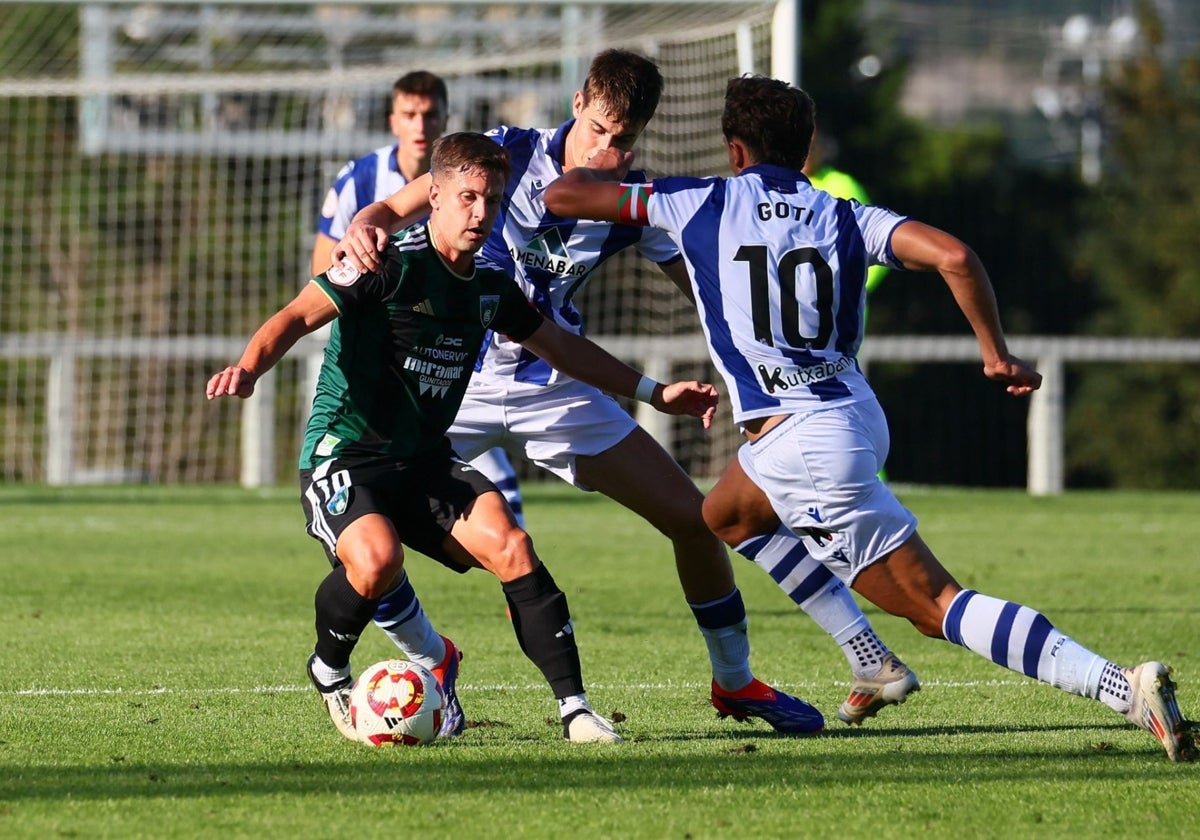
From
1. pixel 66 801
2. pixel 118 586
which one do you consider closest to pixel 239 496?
pixel 118 586

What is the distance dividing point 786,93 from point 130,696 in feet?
8.59

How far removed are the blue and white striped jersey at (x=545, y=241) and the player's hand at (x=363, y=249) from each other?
2.78 ft

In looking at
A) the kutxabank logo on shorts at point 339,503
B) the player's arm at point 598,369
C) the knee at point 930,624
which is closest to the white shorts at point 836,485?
the knee at point 930,624

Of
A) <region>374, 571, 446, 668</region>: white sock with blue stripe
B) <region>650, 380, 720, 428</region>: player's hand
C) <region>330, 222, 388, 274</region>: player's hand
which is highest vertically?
<region>330, 222, 388, 274</region>: player's hand

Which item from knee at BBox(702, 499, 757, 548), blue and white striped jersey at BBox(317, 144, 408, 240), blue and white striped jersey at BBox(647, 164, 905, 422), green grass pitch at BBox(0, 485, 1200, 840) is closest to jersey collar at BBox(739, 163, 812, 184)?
blue and white striped jersey at BBox(647, 164, 905, 422)

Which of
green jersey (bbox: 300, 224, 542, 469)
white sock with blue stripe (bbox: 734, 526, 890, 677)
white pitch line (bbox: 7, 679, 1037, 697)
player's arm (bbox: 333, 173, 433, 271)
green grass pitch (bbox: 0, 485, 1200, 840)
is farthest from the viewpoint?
white pitch line (bbox: 7, 679, 1037, 697)

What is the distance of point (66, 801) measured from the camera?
408 cm

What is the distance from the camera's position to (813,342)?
16.1 feet

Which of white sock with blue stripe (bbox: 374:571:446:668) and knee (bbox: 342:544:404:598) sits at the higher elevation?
knee (bbox: 342:544:404:598)

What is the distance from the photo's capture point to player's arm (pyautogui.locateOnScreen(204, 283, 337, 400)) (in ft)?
15.6

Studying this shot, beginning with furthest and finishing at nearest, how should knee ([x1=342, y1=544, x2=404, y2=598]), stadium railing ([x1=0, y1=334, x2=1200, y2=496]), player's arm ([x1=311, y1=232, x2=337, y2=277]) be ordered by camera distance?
stadium railing ([x1=0, y1=334, x2=1200, y2=496]), player's arm ([x1=311, y1=232, x2=337, y2=277]), knee ([x1=342, y1=544, x2=404, y2=598])

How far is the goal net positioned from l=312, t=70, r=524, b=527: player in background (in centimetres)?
648

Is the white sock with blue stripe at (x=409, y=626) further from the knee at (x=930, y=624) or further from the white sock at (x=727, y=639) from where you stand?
the knee at (x=930, y=624)

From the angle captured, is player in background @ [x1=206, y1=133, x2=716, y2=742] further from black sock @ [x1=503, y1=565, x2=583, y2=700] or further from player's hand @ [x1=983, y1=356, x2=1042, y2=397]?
player's hand @ [x1=983, y1=356, x2=1042, y2=397]
